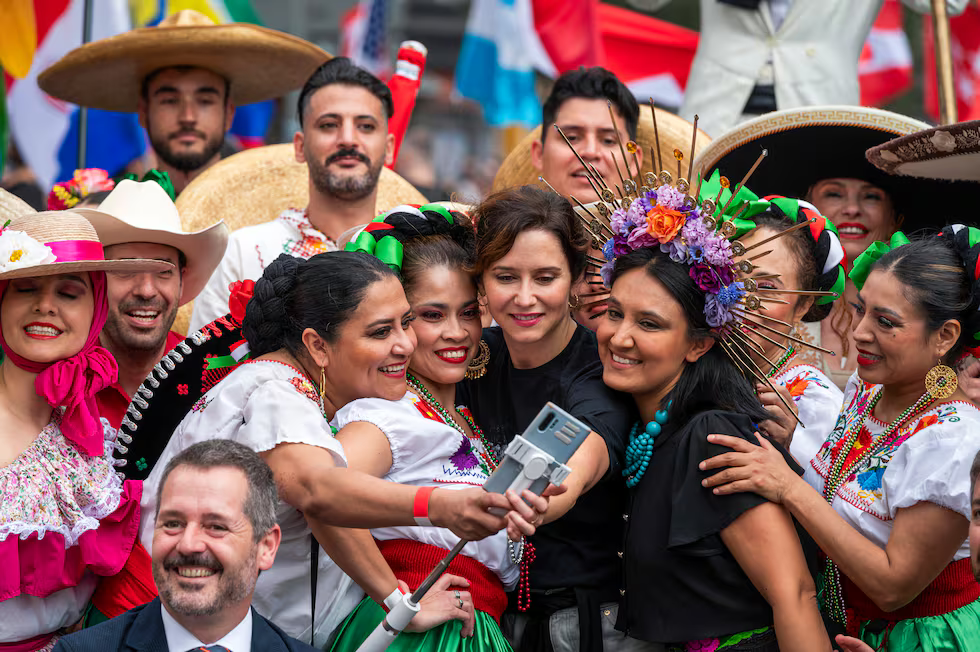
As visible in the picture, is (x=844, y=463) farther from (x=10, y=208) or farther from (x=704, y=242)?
(x=10, y=208)

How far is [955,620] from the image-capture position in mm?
3885

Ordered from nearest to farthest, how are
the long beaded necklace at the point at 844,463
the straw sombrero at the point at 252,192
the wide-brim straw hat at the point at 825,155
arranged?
the long beaded necklace at the point at 844,463
the wide-brim straw hat at the point at 825,155
the straw sombrero at the point at 252,192

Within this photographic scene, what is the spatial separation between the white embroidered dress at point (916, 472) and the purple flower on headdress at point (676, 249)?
94cm

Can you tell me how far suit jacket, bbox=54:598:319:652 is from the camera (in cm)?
328

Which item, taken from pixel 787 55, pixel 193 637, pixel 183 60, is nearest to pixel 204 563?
pixel 193 637

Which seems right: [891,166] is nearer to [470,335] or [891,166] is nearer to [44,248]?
[470,335]

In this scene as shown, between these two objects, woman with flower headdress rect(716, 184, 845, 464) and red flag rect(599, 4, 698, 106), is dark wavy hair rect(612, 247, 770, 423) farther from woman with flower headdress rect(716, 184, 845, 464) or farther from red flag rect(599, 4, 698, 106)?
red flag rect(599, 4, 698, 106)

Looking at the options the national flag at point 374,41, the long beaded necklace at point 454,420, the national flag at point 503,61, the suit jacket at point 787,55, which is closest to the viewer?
the long beaded necklace at point 454,420

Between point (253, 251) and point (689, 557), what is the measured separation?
307 cm

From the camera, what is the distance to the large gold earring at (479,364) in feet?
15.4

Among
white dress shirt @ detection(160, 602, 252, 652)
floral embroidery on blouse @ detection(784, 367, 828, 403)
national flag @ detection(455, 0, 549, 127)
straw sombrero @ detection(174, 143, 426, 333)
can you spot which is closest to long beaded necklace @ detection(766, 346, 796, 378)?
floral embroidery on blouse @ detection(784, 367, 828, 403)

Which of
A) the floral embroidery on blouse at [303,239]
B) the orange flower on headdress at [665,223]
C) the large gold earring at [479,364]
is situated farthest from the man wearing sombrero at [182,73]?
the orange flower on headdress at [665,223]

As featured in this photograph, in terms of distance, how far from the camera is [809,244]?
4727mm

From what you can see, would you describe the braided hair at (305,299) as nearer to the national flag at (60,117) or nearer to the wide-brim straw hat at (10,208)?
the wide-brim straw hat at (10,208)
